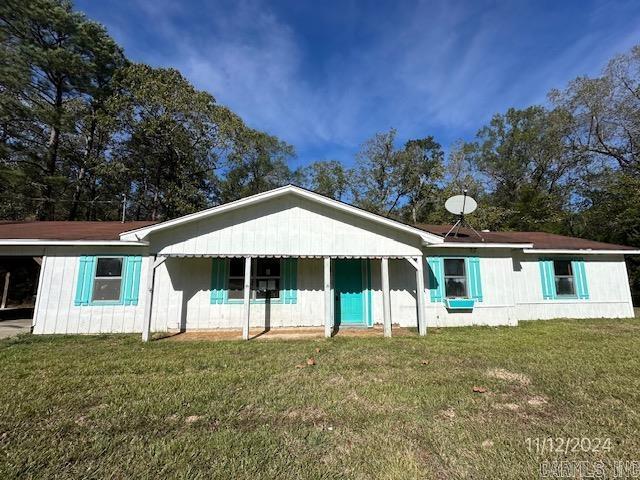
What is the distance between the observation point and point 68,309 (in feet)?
27.3

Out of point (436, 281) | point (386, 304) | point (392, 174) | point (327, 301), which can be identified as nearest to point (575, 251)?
point (436, 281)

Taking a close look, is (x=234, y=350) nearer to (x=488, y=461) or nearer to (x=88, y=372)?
(x=88, y=372)

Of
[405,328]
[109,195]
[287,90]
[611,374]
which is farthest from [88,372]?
[109,195]

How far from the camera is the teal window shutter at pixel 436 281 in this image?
31.1ft

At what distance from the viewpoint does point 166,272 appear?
29.3 ft

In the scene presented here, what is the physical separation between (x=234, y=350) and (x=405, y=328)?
199 inches

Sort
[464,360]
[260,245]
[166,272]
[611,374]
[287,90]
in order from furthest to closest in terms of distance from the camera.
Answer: [287,90] → [166,272] → [260,245] → [464,360] → [611,374]

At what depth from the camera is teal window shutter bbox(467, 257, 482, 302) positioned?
9516 millimetres

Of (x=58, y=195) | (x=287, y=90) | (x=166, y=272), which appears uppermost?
(x=287, y=90)

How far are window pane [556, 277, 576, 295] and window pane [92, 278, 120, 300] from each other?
44.6 feet

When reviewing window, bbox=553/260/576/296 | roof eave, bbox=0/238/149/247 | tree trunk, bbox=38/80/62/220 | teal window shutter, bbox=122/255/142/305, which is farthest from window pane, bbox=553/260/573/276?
tree trunk, bbox=38/80/62/220

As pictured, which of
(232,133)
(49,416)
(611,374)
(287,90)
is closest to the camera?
(49,416)

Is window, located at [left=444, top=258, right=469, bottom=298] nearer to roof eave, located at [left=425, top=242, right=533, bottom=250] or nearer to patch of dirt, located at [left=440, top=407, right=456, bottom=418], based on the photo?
roof eave, located at [left=425, top=242, right=533, bottom=250]
